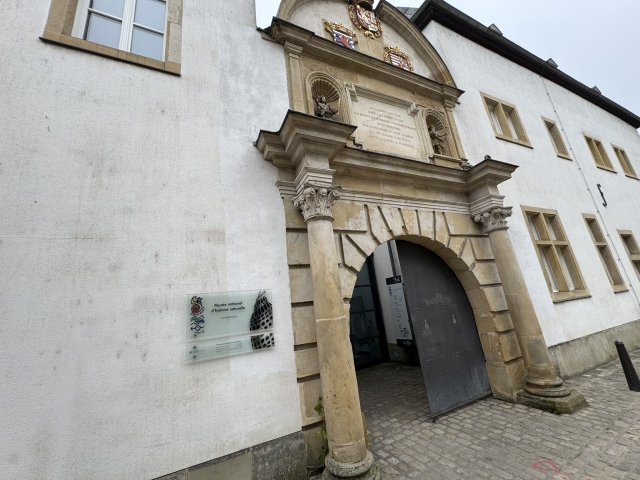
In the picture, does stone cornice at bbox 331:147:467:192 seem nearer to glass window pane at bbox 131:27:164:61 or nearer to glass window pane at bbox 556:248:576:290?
glass window pane at bbox 131:27:164:61

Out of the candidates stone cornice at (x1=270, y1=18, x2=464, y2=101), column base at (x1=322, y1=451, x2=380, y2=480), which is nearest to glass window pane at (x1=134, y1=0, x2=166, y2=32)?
stone cornice at (x1=270, y1=18, x2=464, y2=101)

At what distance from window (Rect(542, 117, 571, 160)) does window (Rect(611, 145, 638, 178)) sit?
4.56 meters

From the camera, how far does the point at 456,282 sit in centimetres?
532

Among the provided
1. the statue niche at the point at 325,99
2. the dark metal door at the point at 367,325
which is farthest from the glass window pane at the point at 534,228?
the statue niche at the point at 325,99

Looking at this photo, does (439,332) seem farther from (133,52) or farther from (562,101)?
(562,101)

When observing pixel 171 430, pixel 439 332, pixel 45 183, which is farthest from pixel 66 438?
pixel 439 332

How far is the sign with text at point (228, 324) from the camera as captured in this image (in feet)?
9.36

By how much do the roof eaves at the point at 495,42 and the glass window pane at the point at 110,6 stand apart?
7577 millimetres

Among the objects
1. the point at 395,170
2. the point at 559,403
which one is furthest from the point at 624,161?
the point at 395,170

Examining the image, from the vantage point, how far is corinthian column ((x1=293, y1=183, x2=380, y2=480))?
110 inches

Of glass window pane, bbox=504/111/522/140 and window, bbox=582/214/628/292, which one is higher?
glass window pane, bbox=504/111/522/140

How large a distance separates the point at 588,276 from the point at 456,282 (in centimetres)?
448

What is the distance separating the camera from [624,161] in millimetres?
11117

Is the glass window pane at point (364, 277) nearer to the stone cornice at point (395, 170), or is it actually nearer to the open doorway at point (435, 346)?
the open doorway at point (435, 346)
